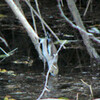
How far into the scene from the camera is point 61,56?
21.3ft

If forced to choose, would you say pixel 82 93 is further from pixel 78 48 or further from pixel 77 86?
pixel 78 48

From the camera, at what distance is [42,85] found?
5.05 meters

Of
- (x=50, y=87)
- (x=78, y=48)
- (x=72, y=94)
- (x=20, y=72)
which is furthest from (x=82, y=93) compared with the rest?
(x=78, y=48)

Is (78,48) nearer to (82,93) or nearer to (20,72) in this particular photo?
(20,72)

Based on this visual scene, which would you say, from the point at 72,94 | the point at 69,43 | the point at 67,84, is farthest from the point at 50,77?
the point at 69,43

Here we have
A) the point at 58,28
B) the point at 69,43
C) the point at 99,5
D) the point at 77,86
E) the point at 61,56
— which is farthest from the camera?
the point at 99,5

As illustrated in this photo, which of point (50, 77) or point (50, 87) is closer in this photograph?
point (50, 87)

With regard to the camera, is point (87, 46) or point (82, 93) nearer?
point (82, 93)

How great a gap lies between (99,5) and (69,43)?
208 inches

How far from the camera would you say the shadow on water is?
15.3 ft

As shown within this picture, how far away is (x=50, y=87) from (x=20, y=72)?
2.79 ft

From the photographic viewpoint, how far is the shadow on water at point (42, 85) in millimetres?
4652

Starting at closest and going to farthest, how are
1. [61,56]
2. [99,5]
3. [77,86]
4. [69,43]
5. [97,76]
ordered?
[77,86] < [97,76] < [61,56] < [69,43] < [99,5]

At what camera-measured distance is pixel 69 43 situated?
727 cm
